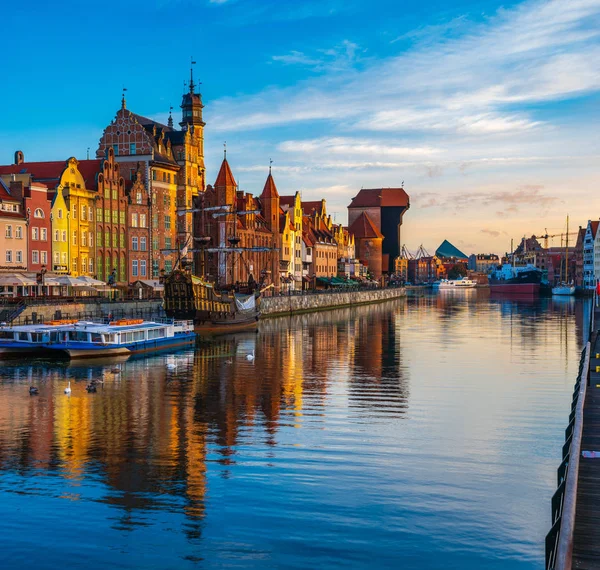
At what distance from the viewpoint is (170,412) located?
36.3m

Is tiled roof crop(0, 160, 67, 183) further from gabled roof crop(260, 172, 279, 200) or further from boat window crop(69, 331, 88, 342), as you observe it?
gabled roof crop(260, 172, 279, 200)

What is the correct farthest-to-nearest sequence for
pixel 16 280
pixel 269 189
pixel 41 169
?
1. pixel 269 189
2. pixel 41 169
3. pixel 16 280

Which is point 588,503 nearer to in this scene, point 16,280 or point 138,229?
point 16,280

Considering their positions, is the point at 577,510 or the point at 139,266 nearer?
the point at 577,510

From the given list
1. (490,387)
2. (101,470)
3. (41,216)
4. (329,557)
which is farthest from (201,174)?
(329,557)

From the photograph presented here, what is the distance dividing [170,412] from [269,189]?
101264mm

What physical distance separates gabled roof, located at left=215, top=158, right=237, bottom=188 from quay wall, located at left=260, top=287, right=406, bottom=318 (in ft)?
64.2

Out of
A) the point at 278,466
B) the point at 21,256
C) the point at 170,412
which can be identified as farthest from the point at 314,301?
the point at 278,466

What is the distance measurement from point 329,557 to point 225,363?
123ft

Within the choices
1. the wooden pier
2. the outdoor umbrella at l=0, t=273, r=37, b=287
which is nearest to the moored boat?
the outdoor umbrella at l=0, t=273, r=37, b=287

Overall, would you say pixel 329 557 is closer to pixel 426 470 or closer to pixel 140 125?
pixel 426 470

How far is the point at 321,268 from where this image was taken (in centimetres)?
17112

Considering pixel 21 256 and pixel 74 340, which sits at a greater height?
pixel 21 256

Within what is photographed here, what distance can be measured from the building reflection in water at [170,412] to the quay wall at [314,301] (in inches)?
A: 1687
